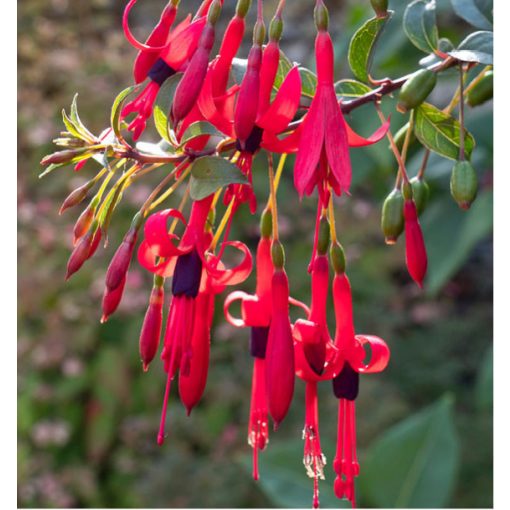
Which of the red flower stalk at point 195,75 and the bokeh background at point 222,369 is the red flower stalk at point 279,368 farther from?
the bokeh background at point 222,369

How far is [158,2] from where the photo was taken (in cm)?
307

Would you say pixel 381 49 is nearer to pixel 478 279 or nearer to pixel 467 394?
pixel 467 394

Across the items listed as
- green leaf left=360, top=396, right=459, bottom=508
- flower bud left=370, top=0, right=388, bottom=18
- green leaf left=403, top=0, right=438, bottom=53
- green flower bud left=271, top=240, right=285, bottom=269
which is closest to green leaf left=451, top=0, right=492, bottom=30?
green leaf left=403, top=0, right=438, bottom=53

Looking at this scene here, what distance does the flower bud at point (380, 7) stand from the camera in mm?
531

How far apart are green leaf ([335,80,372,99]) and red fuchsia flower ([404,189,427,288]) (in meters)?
0.09

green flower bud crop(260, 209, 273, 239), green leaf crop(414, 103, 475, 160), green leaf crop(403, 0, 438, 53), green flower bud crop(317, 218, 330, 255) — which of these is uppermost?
green leaf crop(403, 0, 438, 53)

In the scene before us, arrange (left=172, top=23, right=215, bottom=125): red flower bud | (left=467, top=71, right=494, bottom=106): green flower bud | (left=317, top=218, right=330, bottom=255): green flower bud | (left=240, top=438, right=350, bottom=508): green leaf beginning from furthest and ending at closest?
(left=240, top=438, right=350, bottom=508): green leaf
(left=467, top=71, right=494, bottom=106): green flower bud
(left=317, top=218, right=330, bottom=255): green flower bud
(left=172, top=23, right=215, bottom=125): red flower bud

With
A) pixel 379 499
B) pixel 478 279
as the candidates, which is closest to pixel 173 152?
pixel 379 499

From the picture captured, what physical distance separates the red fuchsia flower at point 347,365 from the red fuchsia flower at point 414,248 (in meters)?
0.05

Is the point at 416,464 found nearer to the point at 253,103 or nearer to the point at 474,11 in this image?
the point at 474,11

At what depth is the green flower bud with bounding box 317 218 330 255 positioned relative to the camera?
0.55 metres

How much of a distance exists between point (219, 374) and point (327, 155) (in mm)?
1471

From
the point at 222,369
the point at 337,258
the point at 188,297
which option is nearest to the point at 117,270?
the point at 188,297

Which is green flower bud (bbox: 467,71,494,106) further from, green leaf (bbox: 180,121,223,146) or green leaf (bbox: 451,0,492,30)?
green leaf (bbox: 180,121,223,146)
